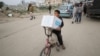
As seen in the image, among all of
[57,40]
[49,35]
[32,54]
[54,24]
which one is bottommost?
[32,54]

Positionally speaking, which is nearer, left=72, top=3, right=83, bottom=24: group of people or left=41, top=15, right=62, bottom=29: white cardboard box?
left=41, top=15, right=62, bottom=29: white cardboard box

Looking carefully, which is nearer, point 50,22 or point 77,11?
point 50,22

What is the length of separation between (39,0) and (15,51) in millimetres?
64685

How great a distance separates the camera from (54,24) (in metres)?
4.34

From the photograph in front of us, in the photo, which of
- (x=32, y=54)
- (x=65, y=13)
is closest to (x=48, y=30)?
(x=32, y=54)

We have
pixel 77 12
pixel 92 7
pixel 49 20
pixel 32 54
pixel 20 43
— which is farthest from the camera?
pixel 92 7

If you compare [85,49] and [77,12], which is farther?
[77,12]

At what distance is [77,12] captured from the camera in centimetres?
1260

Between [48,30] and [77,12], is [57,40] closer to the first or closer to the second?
[48,30]

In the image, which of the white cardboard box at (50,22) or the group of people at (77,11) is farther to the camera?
the group of people at (77,11)

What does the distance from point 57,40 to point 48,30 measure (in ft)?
3.61

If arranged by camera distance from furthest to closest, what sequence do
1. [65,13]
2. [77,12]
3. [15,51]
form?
1. [65,13]
2. [77,12]
3. [15,51]

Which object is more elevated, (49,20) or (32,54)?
(49,20)

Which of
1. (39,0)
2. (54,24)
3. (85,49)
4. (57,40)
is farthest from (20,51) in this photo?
(39,0)
